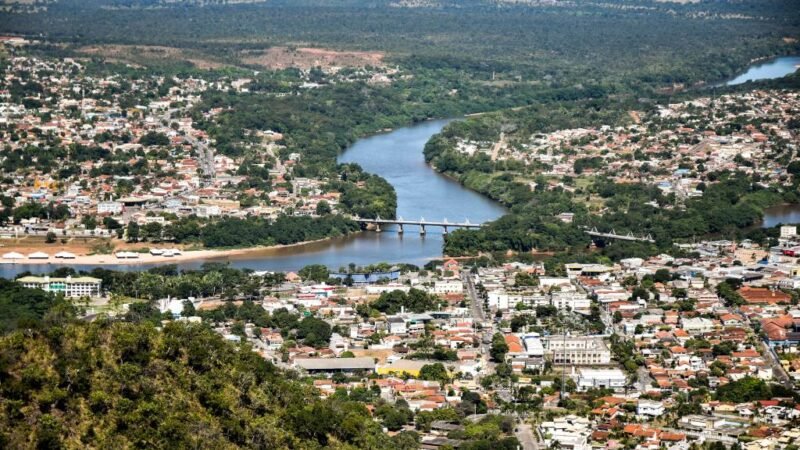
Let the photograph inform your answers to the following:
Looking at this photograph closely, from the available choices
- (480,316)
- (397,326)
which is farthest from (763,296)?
(397,326)

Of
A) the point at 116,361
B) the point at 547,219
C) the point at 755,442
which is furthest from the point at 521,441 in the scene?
the point at 547,219

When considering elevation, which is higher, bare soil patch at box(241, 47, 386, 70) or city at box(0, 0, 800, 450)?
city at box(0, 0, 800, 450)

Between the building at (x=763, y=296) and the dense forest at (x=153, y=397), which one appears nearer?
the dense forest at (x=153, y=397)

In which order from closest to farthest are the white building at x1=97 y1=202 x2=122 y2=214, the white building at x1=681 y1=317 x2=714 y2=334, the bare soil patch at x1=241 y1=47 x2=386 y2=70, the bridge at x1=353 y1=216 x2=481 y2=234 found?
1. the white building at x1=681 y1=317 x2=714 y2=334
2. the bridge at x1=353 y1=216 x2=481 y2=234
3. the white building at x1=97 y1=202 x2=122 y2=214
4. the bare soil patch at x1=241 y1=47 x2=386 y2=70

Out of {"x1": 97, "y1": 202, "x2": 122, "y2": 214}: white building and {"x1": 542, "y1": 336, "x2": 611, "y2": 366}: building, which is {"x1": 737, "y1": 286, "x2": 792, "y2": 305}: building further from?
{"x1": 97, "y1": 202, "x2": 122, "y2": 214}: white building

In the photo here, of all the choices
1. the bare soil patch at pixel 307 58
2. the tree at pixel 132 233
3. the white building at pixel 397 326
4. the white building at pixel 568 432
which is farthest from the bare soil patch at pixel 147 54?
the white building at pixel 568 432

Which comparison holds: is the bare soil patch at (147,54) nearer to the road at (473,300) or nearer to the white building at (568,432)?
the road at (473,300)

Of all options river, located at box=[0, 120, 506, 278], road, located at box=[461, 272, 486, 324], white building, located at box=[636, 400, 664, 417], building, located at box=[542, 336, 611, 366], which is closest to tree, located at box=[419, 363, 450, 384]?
building, located at box=[542, 336, 611, 366]

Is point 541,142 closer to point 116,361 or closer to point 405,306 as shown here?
point 405,306
